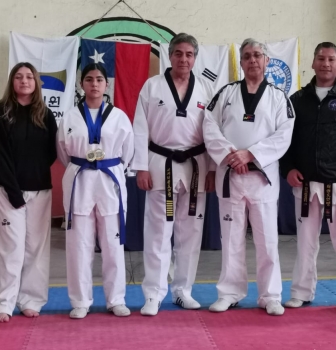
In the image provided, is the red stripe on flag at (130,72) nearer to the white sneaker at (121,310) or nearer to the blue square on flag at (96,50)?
the blue square on flag at (96,50)

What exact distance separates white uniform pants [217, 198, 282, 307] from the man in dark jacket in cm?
22

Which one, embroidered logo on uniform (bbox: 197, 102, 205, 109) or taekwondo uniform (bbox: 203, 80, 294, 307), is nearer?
taekwondo uniform (bbox: 203, 80, 294, 307)

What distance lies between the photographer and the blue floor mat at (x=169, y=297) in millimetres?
4125

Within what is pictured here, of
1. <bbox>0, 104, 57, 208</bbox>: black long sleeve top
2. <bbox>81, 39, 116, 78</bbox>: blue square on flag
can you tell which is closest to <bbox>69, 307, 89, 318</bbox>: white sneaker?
<bbox>0, 104, 57, 208</bbox>: black long sleeve top

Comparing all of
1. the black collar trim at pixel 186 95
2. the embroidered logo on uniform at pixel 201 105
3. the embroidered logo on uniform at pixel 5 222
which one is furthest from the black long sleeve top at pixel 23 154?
the embroidered logo on uniform at pixel 201 105

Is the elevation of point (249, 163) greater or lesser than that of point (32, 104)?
lesser

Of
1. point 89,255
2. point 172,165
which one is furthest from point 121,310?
point 172,165

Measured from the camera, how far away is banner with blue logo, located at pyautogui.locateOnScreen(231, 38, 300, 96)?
8.53 metres

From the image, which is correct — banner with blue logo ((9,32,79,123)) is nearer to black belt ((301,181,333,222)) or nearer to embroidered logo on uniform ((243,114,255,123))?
embroidered logo on uniform ((243,114,255,123))

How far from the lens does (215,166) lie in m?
4.08

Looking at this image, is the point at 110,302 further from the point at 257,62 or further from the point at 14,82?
the point at 257,62

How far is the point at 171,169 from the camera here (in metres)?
3.94

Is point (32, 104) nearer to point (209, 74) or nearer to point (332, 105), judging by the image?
point (332, 105)

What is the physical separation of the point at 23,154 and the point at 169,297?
1.61 metres
